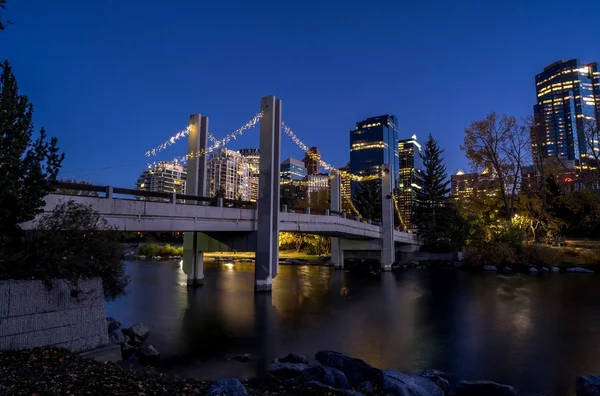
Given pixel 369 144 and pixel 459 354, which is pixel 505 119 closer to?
pixel 459 354

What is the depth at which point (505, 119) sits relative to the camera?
39375mm

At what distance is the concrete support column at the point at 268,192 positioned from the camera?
21.8 meters

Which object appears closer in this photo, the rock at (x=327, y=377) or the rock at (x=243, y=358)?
the rock at (x=327, y=377)

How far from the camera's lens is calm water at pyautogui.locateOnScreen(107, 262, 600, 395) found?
10102 millimetres

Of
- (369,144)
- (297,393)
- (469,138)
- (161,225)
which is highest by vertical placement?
(369,144)

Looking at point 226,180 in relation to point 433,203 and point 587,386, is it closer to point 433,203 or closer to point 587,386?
point 433,203

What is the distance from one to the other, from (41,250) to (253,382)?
515 cm

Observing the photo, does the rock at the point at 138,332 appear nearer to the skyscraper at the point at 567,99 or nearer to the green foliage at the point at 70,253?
the green foliage at the point at 70,253

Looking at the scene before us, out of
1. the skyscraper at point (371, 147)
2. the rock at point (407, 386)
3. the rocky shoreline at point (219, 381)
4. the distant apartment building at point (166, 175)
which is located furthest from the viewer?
the skyscraper at point (371, 147)

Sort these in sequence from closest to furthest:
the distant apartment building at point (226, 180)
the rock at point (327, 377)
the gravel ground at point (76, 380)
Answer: the gravel ground at point (76, 380) < the rock at point (327, 377) < the distant apartment building at point (226, 180)

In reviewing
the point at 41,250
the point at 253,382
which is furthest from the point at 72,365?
the point at 253,382

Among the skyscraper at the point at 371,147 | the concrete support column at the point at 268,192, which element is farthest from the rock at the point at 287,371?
the skyscraper at the point at 371,147

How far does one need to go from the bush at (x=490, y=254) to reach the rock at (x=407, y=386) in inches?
1421

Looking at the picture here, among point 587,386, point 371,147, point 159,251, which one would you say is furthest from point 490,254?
A: point 371,147
